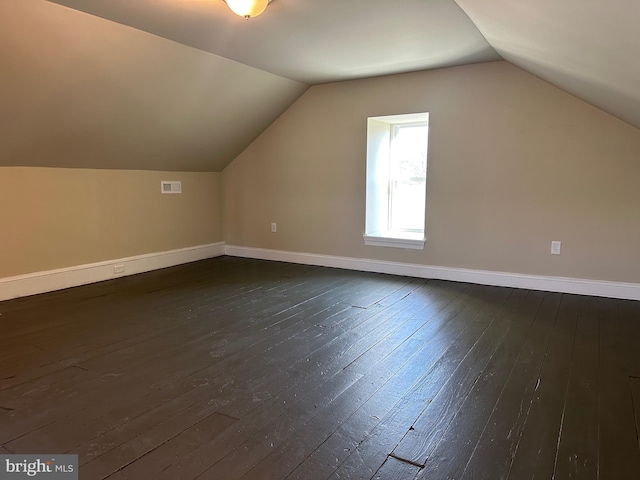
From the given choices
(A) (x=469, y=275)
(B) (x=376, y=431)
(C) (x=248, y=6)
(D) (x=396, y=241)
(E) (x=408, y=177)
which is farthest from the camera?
(E) (x=408, y=177)

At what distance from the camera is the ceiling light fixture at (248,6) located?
2.49 m

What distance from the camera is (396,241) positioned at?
470 cm

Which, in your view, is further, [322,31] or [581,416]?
[322,31]

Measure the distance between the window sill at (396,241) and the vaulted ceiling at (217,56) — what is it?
172 centimetres

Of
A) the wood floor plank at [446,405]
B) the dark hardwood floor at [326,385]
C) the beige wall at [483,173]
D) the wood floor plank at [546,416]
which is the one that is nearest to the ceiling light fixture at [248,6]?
the dark hardwood floor at [326,385]

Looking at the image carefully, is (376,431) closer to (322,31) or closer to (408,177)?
(322,31)

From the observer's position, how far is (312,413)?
6.52 feet

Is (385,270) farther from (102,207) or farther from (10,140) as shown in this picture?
(10,140)

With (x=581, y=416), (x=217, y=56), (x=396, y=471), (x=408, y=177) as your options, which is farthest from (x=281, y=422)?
(x=408, y=177)

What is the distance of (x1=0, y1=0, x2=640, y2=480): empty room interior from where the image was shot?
6.03 ft

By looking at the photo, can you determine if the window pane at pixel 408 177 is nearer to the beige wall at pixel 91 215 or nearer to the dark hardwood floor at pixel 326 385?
the dark hardwood floor at pixel 326 385

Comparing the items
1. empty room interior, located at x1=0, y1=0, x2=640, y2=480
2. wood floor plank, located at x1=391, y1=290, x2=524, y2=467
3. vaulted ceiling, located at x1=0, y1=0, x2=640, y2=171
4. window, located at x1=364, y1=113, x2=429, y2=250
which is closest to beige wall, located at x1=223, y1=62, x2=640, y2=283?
empty room interior, located at x1=0, y1=0, x2=640, y2=480

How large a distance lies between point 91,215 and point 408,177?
11.2 feet
